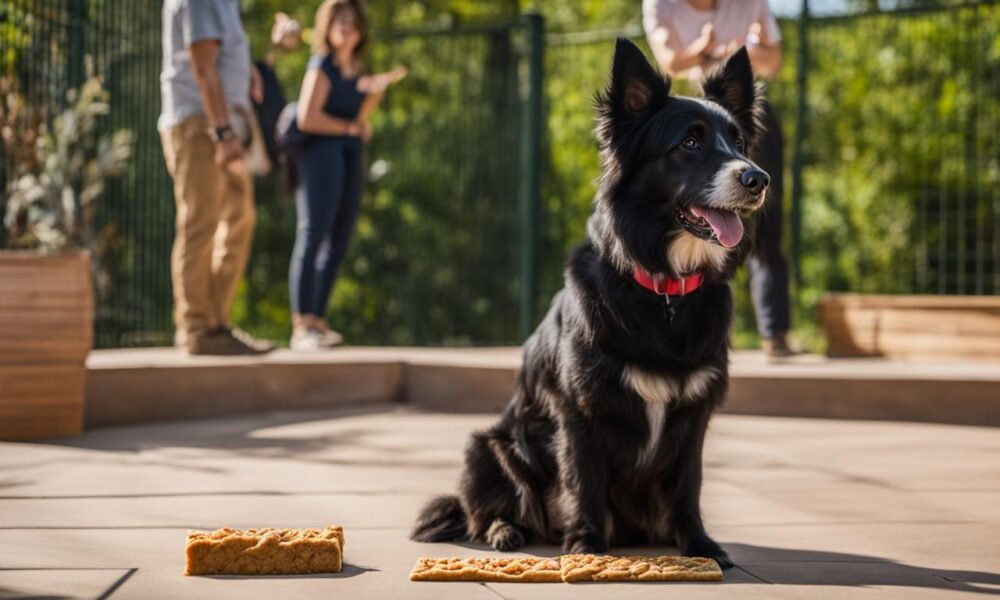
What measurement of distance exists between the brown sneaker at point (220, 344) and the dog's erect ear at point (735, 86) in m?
3.89

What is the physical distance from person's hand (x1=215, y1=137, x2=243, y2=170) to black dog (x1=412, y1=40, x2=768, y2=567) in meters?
3.16

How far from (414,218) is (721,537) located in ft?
22.7

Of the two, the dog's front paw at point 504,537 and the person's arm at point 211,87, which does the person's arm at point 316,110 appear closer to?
the person's arm at point 211,87

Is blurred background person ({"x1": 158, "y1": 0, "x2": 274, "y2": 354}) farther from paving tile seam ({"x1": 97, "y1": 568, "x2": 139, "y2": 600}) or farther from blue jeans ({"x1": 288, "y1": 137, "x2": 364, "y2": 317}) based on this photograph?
paving tile seam ({"x1": 97, "y1": 568, "x2": 139, "y2": 600})

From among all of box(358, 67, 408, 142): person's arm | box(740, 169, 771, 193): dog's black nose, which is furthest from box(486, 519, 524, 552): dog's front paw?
box(358, 67, 408, 142): person's arm

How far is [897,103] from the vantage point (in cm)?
1033

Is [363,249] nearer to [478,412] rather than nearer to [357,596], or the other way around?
[478,412]

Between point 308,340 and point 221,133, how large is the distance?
1783 millimetres

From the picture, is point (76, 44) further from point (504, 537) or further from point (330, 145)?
point (504, 537)

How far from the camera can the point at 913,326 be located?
310 inches

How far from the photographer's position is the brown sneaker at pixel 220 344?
21.5 feet

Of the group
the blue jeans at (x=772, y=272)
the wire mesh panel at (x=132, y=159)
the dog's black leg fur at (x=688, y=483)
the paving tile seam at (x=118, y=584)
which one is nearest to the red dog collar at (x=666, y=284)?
the dog's black leg fur at (x=688, y=483)

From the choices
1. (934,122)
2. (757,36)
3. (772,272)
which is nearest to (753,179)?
(757,36)

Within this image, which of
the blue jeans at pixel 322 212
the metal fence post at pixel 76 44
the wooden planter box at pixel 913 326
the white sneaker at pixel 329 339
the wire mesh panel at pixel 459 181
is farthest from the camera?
the wire mesh panel at pixel 459 181
